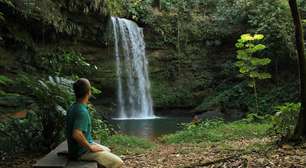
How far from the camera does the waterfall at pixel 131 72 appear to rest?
65.5 feet

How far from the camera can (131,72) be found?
67.2 feet

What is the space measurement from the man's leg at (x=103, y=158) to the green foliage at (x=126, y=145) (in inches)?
114

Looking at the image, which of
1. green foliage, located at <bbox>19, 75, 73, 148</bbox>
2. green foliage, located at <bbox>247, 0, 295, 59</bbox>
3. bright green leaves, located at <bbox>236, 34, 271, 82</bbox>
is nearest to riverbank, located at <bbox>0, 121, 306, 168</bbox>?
green foliage, located at <bbox>19, 75, 73, 148</bbox>

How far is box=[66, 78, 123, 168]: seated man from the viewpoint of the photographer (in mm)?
3699

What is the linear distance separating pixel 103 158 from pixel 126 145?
3782 mm

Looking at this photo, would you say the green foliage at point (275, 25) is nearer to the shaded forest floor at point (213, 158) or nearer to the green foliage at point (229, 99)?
the green foliage at point (229, 99)

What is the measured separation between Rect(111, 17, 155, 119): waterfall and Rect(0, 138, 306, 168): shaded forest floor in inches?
520

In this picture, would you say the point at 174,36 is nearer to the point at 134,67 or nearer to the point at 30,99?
the point at 134,67

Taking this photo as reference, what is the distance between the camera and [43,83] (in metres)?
5.68

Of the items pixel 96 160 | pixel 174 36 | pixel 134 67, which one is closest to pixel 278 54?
pixel 174 36

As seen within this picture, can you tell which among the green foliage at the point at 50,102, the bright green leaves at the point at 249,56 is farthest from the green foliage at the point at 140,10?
the green foliage at the point at 50,102

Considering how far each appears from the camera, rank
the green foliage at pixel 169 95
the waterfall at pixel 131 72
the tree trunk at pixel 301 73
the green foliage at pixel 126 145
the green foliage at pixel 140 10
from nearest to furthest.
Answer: the tree trunk at pixel 301 73 < the green foliage at pixel 126 145 < the waterfall at pixel 131 72 < the green foliage at pixel 169 95 < the green foliage at pixel 140 10

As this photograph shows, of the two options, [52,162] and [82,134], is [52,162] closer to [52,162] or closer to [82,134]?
[52,162]

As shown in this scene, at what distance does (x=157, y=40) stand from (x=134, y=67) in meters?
Result: 1.95
